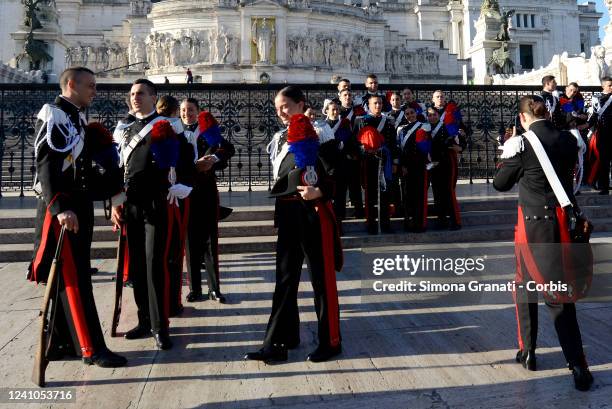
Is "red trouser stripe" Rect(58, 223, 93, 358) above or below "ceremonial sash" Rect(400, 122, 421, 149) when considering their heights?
below

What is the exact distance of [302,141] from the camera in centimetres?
369

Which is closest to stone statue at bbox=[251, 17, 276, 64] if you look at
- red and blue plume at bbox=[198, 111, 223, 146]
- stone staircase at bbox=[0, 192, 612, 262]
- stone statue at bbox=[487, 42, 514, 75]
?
stone statue at bbox=[487, 42, 514, 75]

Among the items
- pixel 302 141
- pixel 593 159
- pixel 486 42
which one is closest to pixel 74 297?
pixel 302 141

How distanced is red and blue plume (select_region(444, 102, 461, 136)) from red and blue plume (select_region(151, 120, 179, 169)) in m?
5.30

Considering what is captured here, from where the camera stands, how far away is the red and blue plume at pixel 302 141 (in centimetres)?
368

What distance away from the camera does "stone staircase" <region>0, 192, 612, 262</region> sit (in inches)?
300

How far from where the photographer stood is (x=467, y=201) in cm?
926

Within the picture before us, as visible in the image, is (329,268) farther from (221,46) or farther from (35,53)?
(221,46)

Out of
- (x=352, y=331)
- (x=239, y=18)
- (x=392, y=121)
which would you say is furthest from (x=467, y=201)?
(x=239, y=18)

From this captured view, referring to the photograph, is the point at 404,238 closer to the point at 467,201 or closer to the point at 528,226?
the point at 467,201

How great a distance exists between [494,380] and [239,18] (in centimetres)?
3954

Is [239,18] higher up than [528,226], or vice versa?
[239,18]

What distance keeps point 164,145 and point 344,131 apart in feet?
12.9

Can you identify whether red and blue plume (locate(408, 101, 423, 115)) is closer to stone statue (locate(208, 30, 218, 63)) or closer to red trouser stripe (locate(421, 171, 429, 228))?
red trouser stripe (locate(421, 171, 429, 228))
